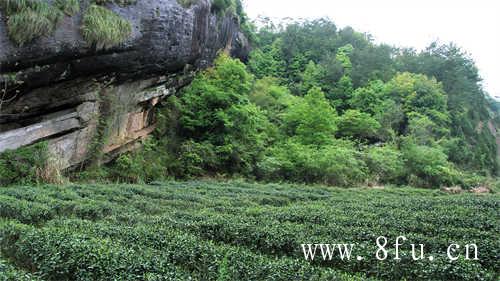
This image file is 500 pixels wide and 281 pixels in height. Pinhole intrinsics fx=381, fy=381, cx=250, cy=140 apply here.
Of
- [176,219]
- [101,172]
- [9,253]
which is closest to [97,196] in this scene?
[176,219]

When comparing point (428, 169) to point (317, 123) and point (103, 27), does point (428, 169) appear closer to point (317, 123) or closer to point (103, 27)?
point (317, 123)

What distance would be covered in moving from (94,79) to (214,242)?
1121 centimetres

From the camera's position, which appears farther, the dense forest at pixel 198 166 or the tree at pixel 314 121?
the tree at pixel 314 121

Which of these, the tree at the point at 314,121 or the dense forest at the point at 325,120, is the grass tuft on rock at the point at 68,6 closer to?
the dense forest at the point at 325,120

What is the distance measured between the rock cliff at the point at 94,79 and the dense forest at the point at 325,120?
177 centimetres

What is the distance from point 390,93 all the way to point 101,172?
3383 cm

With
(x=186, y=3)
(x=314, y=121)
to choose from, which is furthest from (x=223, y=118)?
(x=314, y=121)

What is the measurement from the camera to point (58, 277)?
510 centimetres

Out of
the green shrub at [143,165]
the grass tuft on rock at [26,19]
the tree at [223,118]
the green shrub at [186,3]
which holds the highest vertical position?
the green shrub at [186,3]

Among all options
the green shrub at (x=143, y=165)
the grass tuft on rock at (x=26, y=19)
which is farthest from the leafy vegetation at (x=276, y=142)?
the grass tuft on rock at (x=26, y=19)

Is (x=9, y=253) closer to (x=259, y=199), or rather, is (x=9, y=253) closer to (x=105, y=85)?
(x=259, y=199)

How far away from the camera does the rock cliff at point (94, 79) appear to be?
1273cm

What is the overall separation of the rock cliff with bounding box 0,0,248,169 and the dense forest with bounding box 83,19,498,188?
1.77 metres

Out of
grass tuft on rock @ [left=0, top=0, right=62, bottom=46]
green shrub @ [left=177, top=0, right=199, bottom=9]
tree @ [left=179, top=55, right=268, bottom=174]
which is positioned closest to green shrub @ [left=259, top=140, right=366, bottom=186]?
tree @ [left=179, top=55, right=268, bottom=174]
